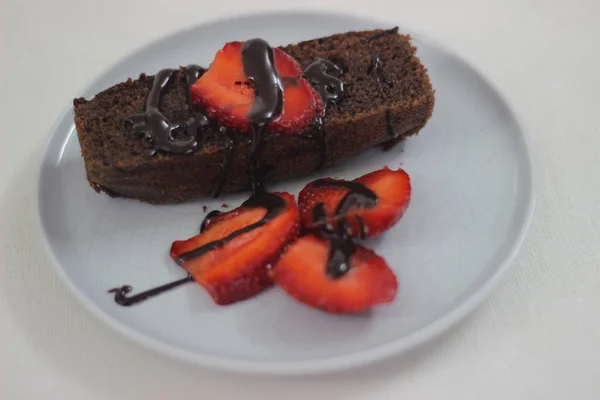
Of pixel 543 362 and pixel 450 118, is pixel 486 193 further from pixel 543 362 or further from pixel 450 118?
pixel 543 362

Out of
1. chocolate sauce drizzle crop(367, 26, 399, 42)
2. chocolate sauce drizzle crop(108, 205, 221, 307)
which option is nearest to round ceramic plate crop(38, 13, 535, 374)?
chocolate sauce drizzle crop(108, 205, 221, 307)

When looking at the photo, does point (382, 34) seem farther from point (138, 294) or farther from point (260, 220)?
point (138, 294)

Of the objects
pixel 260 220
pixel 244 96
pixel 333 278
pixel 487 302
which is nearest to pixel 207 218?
pixel 260 220

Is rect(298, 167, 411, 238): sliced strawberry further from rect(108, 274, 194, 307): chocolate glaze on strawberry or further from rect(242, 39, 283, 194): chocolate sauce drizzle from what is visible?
rect(108, 274, 194, 307): chocolate glaze on strawberry

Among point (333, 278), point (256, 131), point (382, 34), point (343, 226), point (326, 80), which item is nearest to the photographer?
point (333, 278)

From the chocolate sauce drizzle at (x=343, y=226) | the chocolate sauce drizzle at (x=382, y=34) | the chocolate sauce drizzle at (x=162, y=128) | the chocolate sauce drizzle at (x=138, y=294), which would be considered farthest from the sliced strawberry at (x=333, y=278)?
the chocolate sauce drizzle at (x=382, y=34)

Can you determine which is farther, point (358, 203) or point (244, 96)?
point (244, 96)

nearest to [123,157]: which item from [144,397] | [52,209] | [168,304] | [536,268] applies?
[52,209]
